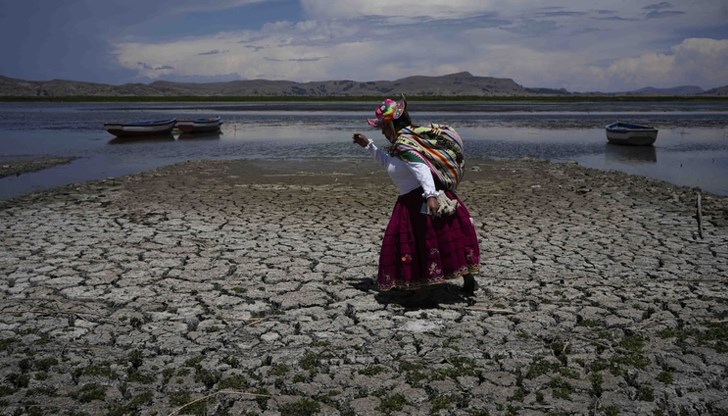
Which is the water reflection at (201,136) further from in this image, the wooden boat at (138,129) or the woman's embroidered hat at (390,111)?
the woman's embroidered hat at (390,111)

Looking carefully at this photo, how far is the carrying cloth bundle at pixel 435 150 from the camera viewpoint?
5176 mm

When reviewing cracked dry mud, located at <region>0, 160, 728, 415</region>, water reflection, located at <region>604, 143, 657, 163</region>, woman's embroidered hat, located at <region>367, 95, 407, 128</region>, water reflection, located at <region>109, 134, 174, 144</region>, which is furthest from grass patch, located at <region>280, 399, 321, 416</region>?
water reflection, located at <region>109, 134, 174, 144</region>

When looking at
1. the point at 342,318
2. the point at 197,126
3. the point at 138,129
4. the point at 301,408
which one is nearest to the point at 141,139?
the point at 138,129

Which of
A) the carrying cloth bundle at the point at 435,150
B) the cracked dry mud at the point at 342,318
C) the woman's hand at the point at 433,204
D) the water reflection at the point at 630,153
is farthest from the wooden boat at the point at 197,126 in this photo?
the woman's hand at the point at 433,204

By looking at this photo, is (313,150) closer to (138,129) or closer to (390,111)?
(138,129)

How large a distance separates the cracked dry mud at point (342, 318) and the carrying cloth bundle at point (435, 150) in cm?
117

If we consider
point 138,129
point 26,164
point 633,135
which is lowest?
point 26,164

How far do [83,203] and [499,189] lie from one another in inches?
297

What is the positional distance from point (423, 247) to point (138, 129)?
26584 mm

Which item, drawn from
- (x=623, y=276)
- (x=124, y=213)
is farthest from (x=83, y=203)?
(x=623, y=276)

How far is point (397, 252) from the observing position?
5.34 meters

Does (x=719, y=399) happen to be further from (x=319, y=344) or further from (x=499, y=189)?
(x=499, y=189)

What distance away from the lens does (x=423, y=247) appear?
17.4 ft

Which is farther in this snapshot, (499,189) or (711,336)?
(499,189)
